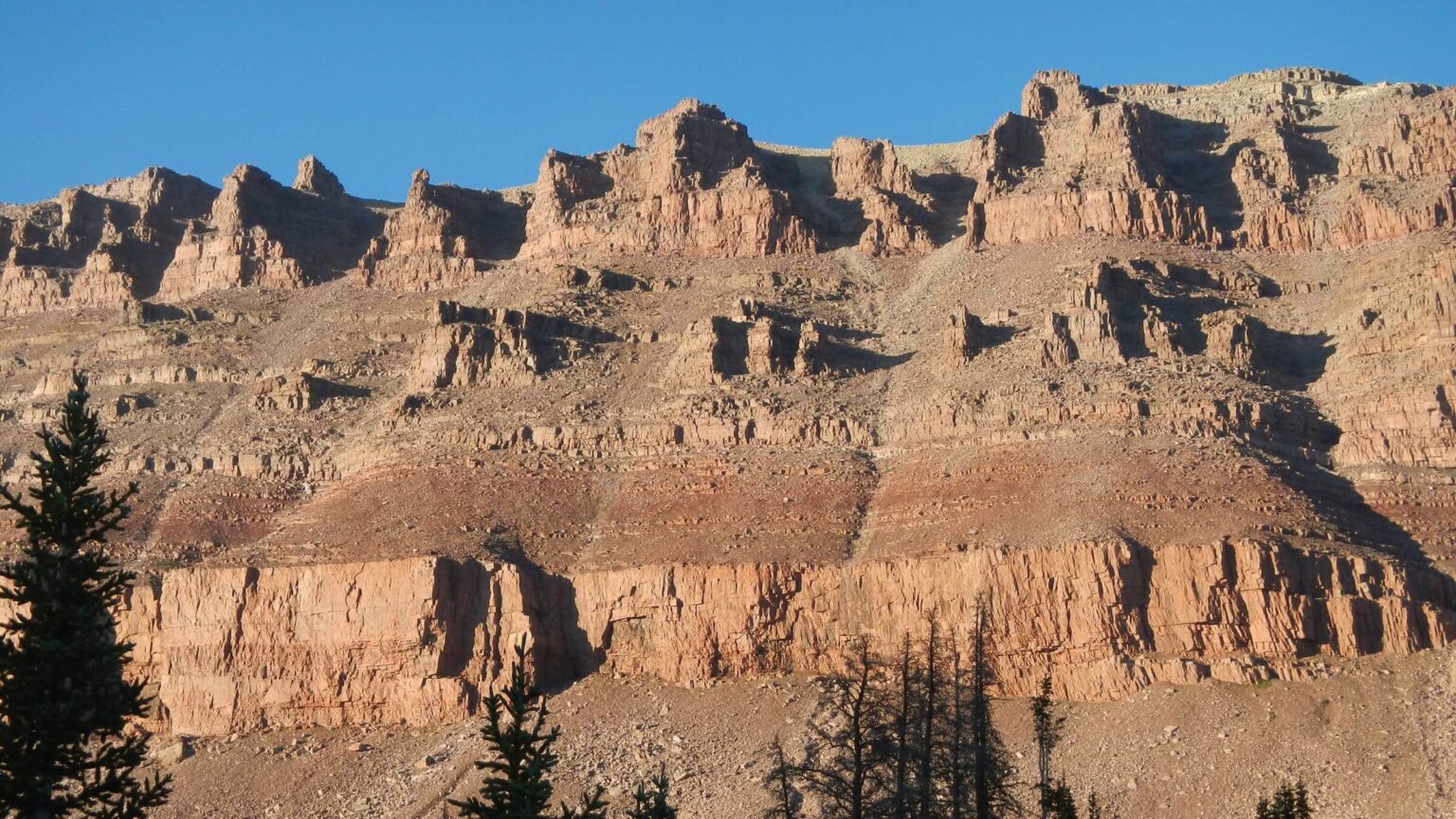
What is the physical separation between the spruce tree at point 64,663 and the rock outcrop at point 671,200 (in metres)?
88.1

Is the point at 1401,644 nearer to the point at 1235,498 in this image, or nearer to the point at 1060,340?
the point at 1235,498

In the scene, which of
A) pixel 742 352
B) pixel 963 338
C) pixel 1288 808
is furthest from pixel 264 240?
pixel 1288 808

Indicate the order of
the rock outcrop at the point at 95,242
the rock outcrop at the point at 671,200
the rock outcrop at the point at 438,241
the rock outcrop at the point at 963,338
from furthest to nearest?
the rock outcrop at the point at 95,242 → the rock outcrop at the point at 438,241 → the rock outcrop at the point at 671,200 → the rock outcrop at the point at 963,338

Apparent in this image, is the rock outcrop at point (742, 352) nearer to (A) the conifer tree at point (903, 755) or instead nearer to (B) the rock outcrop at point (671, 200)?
(B) the rock outcrop at point (671, 200)

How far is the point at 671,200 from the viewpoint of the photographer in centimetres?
11462

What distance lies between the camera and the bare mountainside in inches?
2606

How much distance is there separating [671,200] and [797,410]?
3608 centimetres

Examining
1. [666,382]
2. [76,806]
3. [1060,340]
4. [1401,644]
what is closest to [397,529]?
[666,382]

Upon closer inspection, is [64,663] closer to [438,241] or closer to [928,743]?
[928,743]

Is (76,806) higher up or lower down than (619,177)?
lower down

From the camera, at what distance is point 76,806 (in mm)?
23672

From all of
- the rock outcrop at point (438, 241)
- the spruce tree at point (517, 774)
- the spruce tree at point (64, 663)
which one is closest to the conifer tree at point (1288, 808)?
the spruce tree at point (517, 774)

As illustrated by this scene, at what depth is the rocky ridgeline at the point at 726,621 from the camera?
207 feet

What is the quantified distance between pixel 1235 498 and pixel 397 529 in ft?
117
